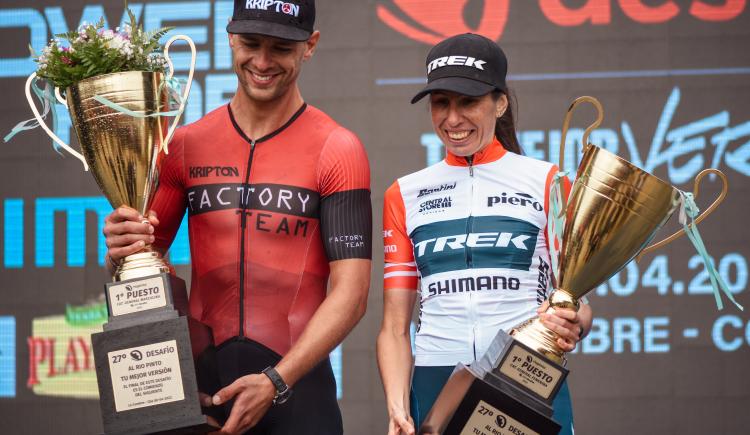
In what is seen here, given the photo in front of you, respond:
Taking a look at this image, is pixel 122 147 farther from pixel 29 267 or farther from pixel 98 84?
pixel 29 267

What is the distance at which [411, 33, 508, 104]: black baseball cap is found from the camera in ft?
6.66

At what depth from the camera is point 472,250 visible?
80.8 inches

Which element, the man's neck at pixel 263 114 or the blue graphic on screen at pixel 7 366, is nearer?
the man's neck at pixel 263 114

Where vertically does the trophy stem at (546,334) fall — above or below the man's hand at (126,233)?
below

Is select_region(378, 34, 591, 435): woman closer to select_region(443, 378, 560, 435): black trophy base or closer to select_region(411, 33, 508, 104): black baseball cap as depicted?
select_region(411, 33, 508, 104): black baseball cap

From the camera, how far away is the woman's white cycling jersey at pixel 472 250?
205 cm

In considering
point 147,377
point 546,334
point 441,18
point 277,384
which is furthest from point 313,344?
point 441,18

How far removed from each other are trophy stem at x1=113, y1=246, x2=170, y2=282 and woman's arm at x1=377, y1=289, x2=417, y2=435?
478 mm

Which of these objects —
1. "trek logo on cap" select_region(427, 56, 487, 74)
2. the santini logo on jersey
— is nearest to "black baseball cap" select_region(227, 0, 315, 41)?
"trek logo on cap" select_region(427, 56, 487, 74)

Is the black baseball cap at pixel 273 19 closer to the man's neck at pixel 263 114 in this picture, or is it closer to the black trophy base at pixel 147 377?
the man's neck at pixel 263 114

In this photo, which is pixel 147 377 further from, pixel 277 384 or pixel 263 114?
pixel 263 114

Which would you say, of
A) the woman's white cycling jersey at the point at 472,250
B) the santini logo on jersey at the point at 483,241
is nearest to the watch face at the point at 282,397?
the woman's white cycling jersey at the point at 472,250

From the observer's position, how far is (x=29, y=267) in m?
4.39

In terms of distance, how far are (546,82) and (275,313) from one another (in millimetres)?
2482
